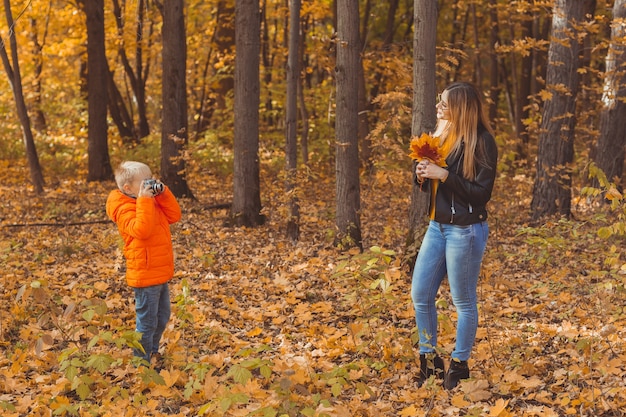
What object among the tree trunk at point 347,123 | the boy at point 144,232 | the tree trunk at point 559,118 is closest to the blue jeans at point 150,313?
the boy at point 144,232

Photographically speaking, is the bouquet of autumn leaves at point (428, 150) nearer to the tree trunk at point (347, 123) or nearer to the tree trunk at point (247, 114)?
the tree trunk at point (347, 123)

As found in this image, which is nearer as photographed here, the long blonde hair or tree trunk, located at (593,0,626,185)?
the long blonde hair

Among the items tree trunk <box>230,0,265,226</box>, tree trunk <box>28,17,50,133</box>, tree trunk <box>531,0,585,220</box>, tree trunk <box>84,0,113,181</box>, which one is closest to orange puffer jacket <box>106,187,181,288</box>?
tree trunk <box>230,0,265,226</box>

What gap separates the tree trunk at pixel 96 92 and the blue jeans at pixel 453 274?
40.1 feet

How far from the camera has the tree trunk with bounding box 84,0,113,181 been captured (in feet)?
48.2

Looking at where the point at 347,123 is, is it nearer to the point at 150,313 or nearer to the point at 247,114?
the point at 247,114

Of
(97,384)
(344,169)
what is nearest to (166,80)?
(344,169)

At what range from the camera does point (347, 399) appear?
4.41 metres

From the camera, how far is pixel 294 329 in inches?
240

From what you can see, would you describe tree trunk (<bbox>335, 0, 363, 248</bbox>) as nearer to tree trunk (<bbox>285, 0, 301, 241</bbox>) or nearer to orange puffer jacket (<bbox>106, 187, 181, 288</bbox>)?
tree trunk (<bbox>285, 0, 301, 241</bbox>)

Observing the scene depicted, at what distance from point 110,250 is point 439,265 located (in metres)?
6.16

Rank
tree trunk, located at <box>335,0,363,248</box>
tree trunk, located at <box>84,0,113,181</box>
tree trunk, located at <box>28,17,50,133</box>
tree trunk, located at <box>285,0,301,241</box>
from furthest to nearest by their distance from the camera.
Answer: tree trunk, located at <box>28,17,50,133</box> < tree trunk, located at <box>84,0,113,181</box> < tree trunk, located at <box>285,0,301,241</box> < tree trunk, located at <box>335,0,363,248</box>

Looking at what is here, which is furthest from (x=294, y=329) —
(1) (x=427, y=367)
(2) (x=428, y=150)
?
(2) (x=428, y=150)

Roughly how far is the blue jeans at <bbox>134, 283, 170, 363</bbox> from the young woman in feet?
6.24
